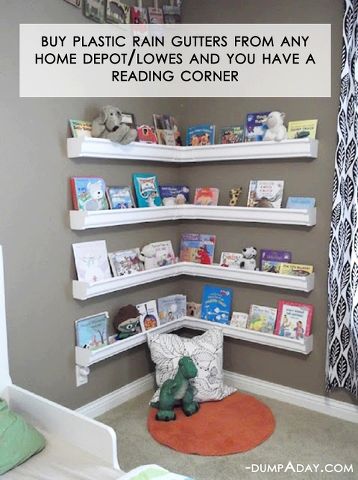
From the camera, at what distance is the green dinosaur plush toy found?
2.46m

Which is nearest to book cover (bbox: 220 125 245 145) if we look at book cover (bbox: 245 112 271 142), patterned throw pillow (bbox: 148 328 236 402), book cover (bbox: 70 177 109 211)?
book cover (bbox: 245 112 271 142)

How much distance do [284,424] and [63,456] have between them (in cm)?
126

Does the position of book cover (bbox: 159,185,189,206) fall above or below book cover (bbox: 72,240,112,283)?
above

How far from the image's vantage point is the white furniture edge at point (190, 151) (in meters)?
2.29

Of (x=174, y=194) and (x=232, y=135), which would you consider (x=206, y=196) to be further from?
(x=232, y=135)

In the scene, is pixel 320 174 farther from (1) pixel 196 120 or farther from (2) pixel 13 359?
(2) pixel 13 359

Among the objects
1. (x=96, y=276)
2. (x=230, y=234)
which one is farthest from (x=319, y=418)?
(x=96, y=276)

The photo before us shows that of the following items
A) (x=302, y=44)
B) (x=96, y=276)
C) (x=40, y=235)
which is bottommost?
(x=96, y=276)

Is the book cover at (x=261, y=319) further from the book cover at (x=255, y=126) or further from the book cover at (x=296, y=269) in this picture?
the book cover at (x=255, y=126)

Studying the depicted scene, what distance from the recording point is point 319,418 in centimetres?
253

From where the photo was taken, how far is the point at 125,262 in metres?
2.64

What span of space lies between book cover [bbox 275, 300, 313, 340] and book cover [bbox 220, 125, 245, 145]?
987 millimetres

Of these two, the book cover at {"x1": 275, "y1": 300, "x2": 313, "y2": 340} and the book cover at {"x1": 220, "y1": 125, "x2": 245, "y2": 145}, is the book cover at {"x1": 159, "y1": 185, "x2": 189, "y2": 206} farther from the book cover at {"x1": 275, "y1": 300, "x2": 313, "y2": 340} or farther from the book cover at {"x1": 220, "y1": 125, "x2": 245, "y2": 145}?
the book cover at {"x1": 275, "y1": 300, "x2": 313, "y2": 340}

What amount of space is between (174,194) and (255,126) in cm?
65
